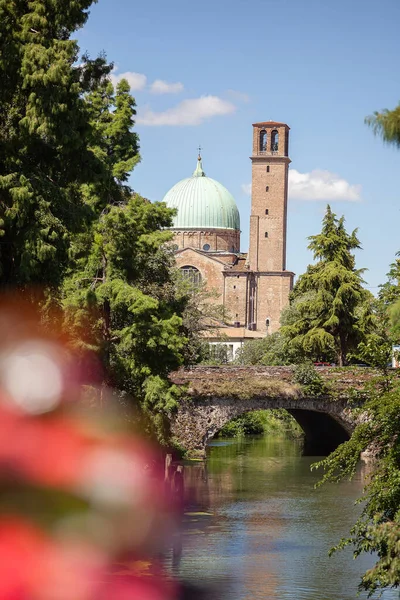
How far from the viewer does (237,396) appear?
1720 inches

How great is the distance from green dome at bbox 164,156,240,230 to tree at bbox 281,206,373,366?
63.5m

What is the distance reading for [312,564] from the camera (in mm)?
23406

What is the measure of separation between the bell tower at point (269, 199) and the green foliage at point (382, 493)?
97.1 meters

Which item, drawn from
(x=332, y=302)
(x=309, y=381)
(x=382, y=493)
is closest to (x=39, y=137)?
(x=382, y=493)

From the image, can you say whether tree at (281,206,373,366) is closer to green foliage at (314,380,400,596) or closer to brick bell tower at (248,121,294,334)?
green foliage at (314,380,400,596)

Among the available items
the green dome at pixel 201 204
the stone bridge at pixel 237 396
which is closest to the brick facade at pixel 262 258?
the green dome at pixel 201 204

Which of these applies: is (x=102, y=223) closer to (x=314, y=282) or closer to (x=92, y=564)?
(x=92, y=564)

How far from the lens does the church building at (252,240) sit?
113312mm

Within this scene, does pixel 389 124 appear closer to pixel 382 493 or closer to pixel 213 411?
pixel 382 493

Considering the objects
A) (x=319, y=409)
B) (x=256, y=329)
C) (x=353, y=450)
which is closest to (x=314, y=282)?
(x=319, y=409)

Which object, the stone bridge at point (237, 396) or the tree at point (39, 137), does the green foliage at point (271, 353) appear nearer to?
the stone bridge at point (237, 396)

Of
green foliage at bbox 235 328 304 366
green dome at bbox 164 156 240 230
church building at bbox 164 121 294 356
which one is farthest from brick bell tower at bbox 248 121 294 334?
green foliage at bbox 235 328 304 366

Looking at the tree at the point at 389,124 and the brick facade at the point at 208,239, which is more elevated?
the brick facade at the point at 208,239

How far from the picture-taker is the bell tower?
114125 millimetres
